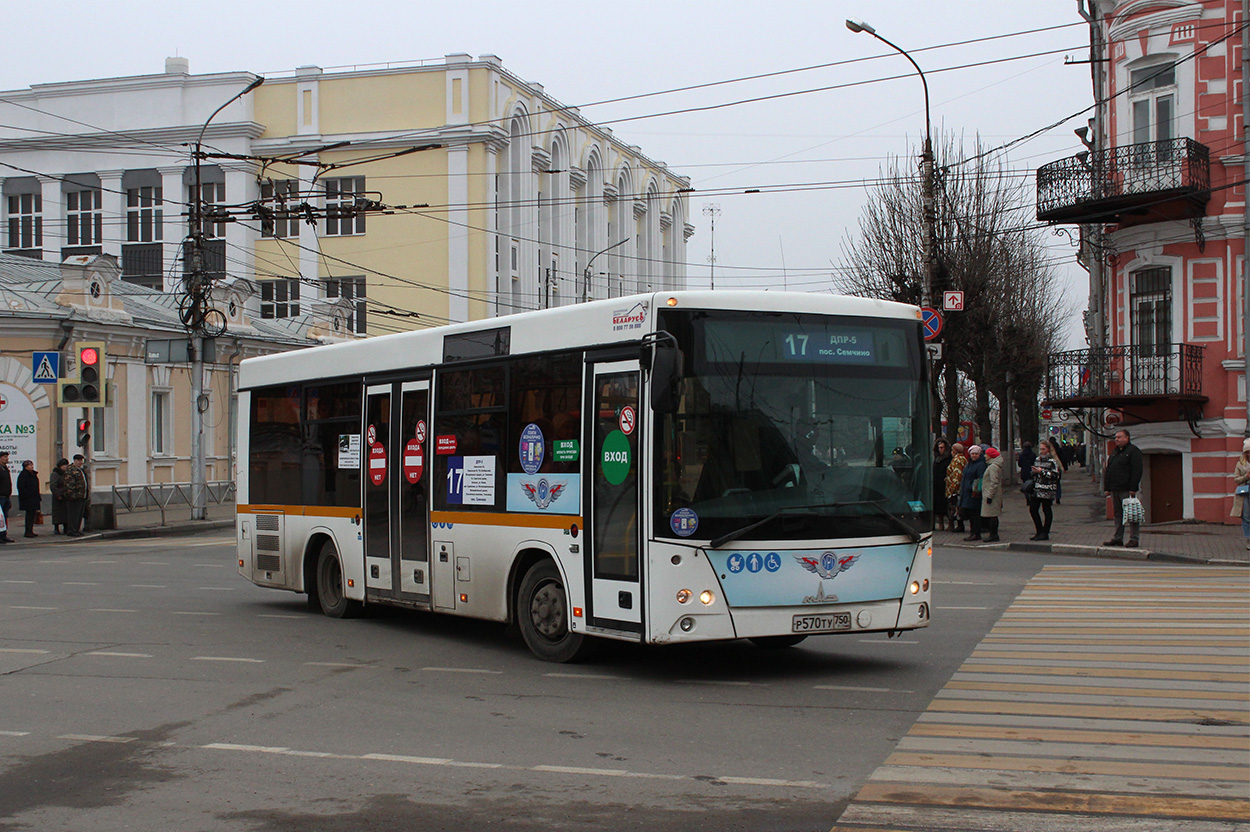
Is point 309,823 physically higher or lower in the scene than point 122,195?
lower

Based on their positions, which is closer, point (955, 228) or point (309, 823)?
point (309, 823)

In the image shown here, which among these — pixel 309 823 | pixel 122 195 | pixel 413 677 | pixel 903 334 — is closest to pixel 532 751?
pixel 309 823

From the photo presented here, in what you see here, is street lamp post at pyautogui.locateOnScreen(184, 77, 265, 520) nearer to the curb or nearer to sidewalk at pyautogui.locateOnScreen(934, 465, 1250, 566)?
sidewalk at pyautogui.locateOnScreen(934, 465, 1250, 566)

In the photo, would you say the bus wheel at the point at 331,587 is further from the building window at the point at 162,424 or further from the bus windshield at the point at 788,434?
the building window at the point at 162,424

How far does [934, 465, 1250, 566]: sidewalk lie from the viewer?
65.4 feet

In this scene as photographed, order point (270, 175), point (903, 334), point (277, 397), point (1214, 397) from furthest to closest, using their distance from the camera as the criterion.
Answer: point (270, 175) < point (1214, 397) < point (277, 397) < point (903, 334)

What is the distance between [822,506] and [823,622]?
32.8 inches

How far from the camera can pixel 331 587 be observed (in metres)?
14.1

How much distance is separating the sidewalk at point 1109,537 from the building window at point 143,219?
4537 cm

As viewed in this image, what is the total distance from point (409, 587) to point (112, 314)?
2763 cm

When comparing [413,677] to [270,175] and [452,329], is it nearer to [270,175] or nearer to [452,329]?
[452,329]

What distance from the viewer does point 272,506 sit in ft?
49.0

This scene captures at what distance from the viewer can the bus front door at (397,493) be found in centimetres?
1231

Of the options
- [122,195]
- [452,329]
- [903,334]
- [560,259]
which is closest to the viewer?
[903,334]
